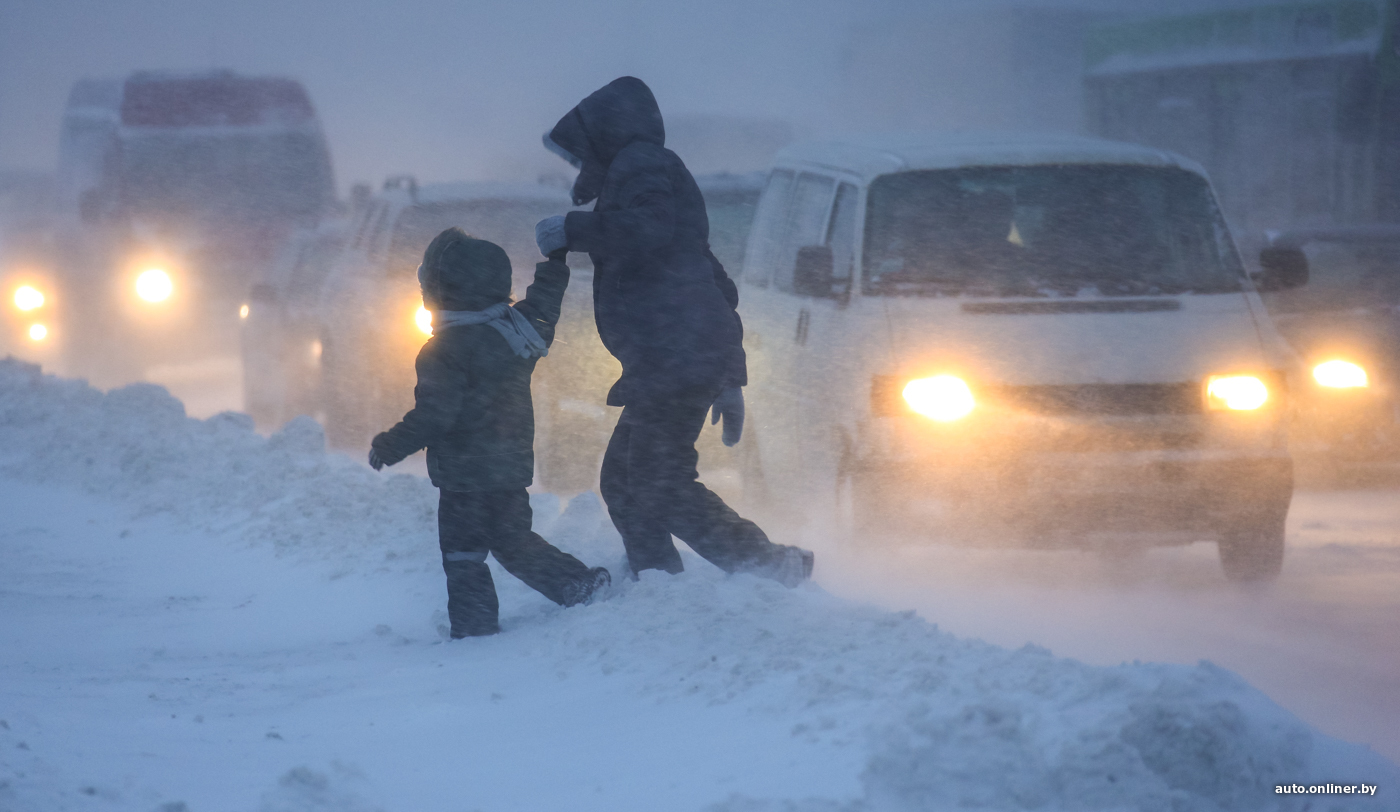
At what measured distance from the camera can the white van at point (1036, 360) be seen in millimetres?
5859

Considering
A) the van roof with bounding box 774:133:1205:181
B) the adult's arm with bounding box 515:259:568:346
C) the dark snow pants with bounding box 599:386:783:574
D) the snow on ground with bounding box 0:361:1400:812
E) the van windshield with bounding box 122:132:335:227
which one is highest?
the van windshield with bounding box 122:132:335:227

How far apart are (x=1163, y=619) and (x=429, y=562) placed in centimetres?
301

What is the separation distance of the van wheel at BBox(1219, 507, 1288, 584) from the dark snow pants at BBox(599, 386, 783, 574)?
2.27m

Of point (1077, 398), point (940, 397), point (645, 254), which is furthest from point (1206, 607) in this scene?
point (645, 254)

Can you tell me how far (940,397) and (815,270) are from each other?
0.77m

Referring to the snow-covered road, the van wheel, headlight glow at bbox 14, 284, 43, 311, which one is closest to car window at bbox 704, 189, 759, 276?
the snow-covered road

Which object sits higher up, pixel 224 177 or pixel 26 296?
pixel 224 177

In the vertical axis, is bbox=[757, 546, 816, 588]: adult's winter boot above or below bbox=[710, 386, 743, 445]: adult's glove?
below

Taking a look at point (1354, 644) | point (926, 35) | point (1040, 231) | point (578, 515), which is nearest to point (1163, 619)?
point (1354, 644)

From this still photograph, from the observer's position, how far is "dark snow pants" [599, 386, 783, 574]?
4930 mm

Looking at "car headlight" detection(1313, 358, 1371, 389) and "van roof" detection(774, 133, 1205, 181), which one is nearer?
"van roof" detection(774, 133, 1205, 181)

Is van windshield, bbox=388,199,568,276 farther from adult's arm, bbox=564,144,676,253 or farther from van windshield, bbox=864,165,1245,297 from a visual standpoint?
adult's arm, bbox=564,144,676,253

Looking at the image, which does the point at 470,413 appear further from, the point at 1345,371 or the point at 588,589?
the point at 1345,371

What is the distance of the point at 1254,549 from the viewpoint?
621 cm
